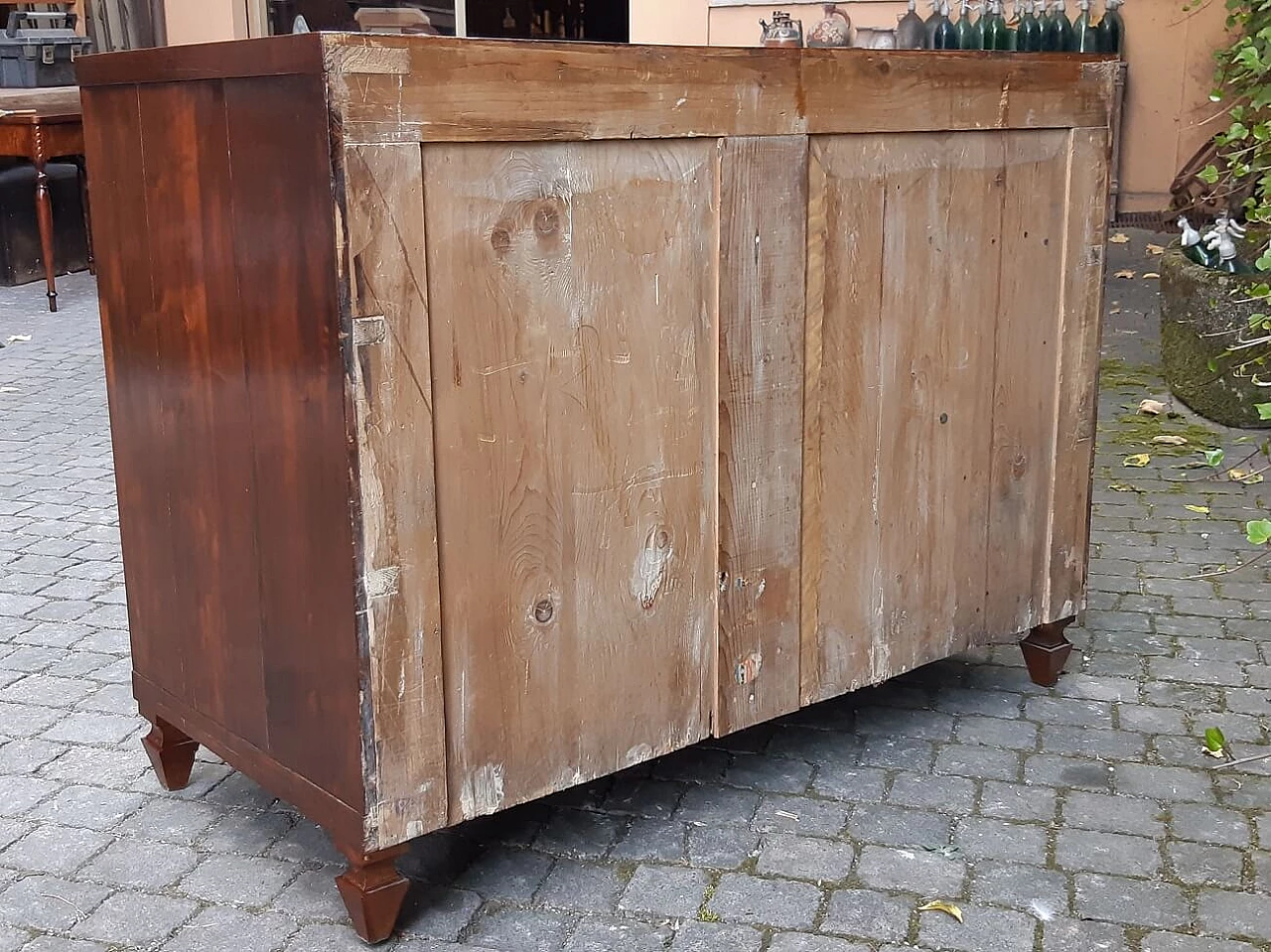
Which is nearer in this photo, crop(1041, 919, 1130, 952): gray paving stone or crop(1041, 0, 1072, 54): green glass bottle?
crop(1041, 919, 1130, 952): gray paving stone

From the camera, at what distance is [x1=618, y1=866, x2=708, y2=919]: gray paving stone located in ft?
8.42

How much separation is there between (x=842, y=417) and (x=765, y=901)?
99 cm

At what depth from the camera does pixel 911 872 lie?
2686 mm

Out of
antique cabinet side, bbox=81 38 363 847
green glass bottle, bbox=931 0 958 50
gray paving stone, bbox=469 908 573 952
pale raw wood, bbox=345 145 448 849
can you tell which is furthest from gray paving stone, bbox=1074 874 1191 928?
green glass bottle, bbox=931 0 958 50

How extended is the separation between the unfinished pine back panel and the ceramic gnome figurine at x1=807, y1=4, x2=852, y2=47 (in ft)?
20.9

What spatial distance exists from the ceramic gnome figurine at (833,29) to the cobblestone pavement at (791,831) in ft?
20.4

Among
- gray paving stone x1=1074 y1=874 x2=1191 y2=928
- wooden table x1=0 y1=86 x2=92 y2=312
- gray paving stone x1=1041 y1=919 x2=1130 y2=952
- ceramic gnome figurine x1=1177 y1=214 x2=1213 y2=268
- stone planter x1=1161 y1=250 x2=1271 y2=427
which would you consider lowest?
gray paving stone x1=1074 y1=874 x2=1191 y2=928

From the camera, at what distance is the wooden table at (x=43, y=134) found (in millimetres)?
8164

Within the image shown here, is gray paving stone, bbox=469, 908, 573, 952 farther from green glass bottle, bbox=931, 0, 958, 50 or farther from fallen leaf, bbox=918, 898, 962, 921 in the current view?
green glass bottle, bbox=931, 0, 958, 50

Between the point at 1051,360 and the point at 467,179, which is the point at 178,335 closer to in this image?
the point at 467,179

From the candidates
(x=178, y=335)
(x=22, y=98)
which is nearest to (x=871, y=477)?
(x=178, y=335)

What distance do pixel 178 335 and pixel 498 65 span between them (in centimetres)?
84

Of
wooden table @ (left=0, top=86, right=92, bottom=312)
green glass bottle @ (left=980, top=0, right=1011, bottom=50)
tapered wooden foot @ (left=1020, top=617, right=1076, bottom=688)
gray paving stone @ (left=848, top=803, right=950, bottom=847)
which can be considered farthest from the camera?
green glass bottle @ (left=980, top=0, right=1011, bottom=50)

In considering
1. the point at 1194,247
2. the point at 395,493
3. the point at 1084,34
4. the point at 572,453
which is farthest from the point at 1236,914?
the point at 1084,34
